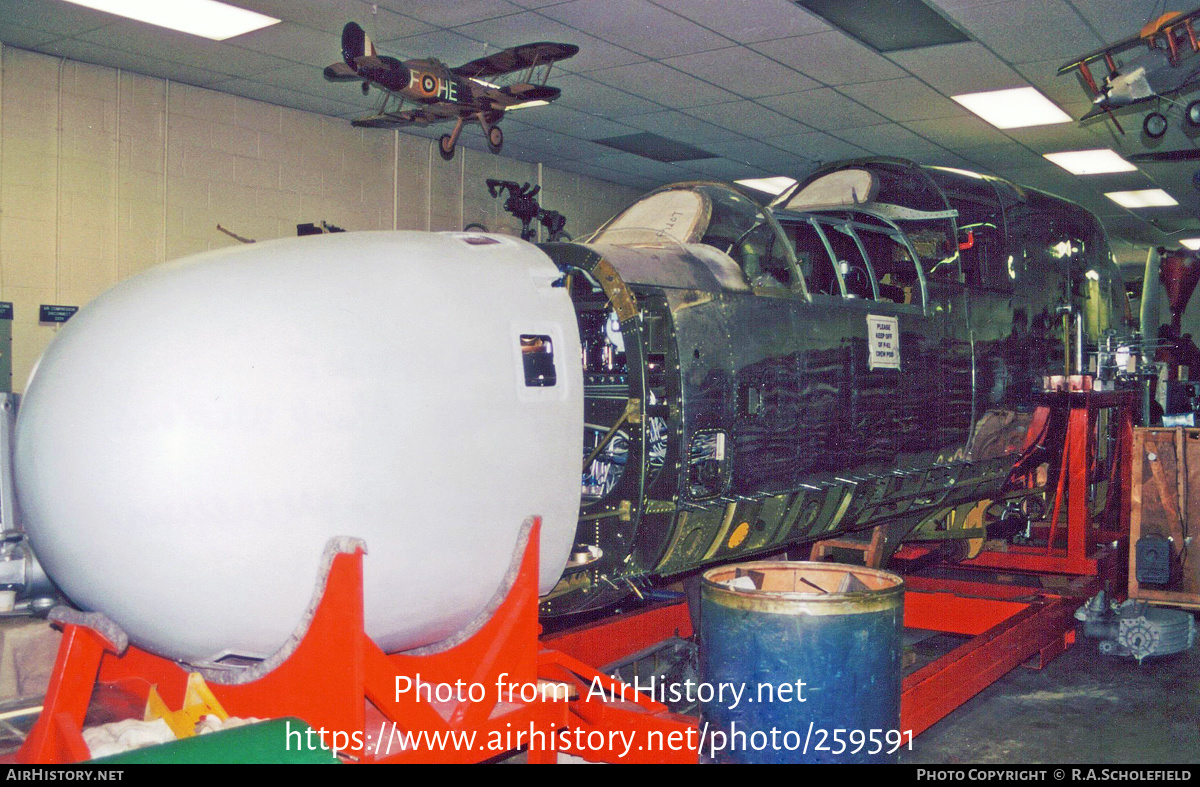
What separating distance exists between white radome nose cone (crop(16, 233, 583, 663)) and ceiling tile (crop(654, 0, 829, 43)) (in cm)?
562

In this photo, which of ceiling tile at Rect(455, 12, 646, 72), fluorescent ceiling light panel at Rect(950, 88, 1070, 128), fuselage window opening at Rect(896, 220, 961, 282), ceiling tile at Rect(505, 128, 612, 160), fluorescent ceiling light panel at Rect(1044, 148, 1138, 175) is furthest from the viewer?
fluorescent ceiling light panel at Rect(1044, 148, 1138, 175)

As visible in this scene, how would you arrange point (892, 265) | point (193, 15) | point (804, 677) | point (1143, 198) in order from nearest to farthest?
point (804, 677) < point (892, 265) < point (193, 15) < point (1143, 198)

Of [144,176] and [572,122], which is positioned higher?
[572,122]

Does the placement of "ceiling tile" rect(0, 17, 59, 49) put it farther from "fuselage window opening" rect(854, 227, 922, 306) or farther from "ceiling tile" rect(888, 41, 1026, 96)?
"ceiling tile" rect(888, 41, 1026, 96)

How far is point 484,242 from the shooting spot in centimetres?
307

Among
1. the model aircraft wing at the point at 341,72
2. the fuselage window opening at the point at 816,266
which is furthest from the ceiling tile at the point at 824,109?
the fuselage window opening at the point at 816,266

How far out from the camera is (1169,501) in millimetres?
6352

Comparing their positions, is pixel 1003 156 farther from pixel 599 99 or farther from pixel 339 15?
pixel 339 15

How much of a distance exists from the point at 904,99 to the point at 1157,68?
347cm

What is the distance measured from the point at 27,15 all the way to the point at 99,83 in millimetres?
1275

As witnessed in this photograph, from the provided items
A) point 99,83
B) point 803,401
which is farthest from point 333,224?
point 803,401

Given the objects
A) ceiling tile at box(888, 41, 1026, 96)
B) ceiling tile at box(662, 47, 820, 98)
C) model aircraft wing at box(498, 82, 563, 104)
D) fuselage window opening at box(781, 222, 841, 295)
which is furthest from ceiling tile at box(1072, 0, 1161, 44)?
fuselage window opening at box(781, 222, 841, 295)

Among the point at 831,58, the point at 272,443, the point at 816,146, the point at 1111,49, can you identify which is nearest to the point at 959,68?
the point at 831,58

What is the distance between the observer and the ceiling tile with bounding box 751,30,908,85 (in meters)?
8.48
